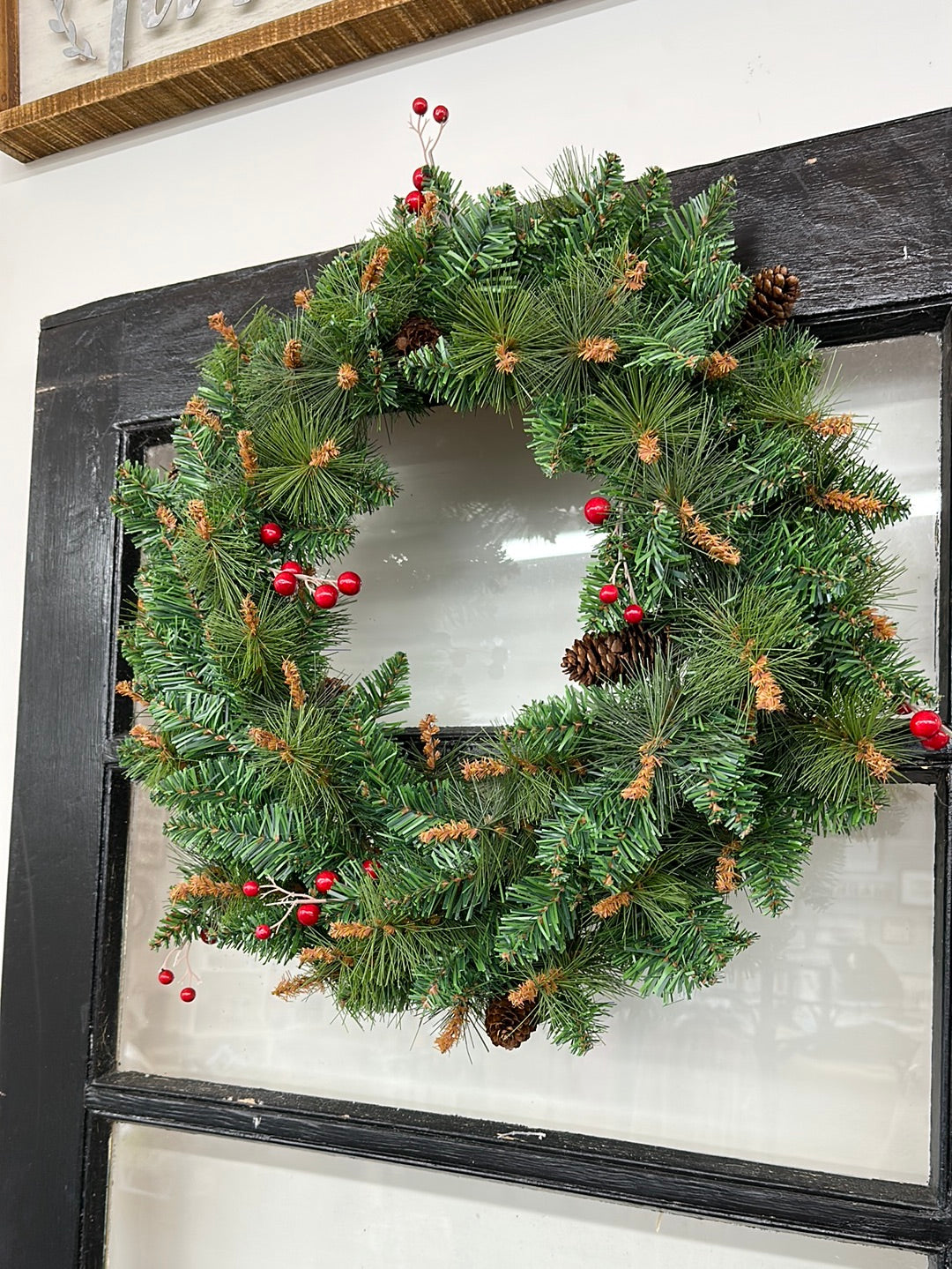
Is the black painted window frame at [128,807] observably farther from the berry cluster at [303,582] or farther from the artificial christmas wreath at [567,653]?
the berry cluster at [303,582]

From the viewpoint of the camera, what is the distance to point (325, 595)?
27.8 inches

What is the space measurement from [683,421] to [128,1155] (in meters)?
0.81

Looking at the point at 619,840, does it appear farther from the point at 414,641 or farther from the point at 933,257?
the point at 933,257

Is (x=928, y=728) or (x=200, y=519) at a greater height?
(x=200, y=519)

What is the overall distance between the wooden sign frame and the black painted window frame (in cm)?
23

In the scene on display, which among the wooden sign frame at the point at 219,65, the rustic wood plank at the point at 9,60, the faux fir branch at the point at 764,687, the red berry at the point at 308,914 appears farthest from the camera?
the rustic wood plank at the point at 9,60

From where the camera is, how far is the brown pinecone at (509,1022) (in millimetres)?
670

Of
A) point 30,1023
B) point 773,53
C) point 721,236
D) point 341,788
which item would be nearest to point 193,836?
point 341,788

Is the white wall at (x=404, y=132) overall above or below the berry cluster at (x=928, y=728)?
above

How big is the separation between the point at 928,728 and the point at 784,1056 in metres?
0.29

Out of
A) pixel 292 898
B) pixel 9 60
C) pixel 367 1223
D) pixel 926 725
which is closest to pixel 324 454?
pixel 292 898

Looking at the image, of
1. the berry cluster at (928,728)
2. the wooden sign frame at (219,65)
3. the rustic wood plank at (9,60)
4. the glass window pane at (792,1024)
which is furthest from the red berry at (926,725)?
the rustic wood plank at (9,60)

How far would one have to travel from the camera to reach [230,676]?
0.72 m

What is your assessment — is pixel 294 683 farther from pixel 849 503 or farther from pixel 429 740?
pixel 849 503
